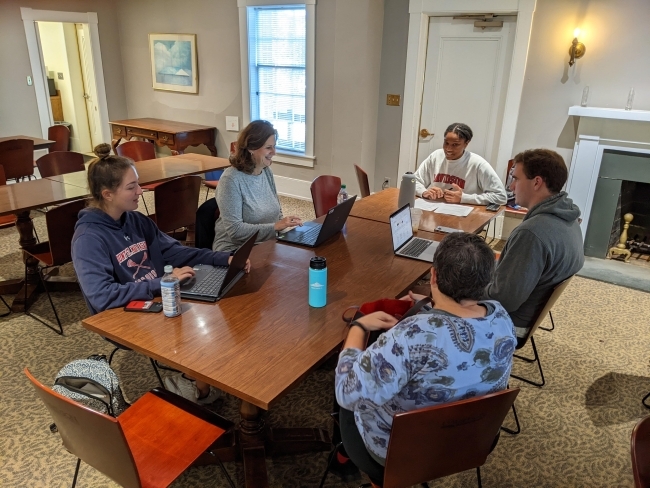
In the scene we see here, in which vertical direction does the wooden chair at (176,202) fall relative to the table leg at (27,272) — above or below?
above

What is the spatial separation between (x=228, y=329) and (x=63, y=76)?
7802 mm

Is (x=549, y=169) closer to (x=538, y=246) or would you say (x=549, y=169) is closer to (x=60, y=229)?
(x=538, y=246)

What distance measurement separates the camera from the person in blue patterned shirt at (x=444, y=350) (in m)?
1.12

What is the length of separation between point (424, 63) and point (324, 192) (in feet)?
6.91

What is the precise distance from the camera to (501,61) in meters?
4.24

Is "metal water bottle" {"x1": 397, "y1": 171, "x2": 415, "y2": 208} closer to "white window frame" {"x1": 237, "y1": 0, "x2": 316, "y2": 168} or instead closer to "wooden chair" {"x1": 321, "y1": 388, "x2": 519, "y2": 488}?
"wooden chair" {"x1": 321, "y1": 388, "x2": 519, "y2": 488}

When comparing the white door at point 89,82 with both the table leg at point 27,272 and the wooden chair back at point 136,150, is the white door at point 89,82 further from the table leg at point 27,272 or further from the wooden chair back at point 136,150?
the table leg at point 27,272

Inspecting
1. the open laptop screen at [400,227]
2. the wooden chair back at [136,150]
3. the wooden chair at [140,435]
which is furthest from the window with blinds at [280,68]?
the wooden chair at [140,435]

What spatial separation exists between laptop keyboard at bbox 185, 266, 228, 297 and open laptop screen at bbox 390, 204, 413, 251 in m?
0.80

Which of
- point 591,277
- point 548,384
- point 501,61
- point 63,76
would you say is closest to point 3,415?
point 548,384

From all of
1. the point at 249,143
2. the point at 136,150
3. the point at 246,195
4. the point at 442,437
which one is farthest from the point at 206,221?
the point at 136,150

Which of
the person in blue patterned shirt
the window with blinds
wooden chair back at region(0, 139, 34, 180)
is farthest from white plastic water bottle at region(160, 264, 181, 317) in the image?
the window with blinds

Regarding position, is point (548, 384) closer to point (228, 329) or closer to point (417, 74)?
point (228, 329)

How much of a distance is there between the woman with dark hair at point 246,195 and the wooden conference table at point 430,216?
0.60 metres
